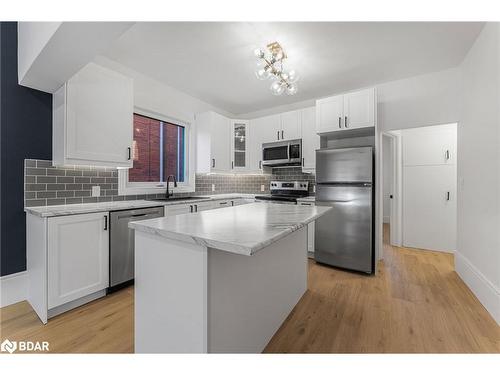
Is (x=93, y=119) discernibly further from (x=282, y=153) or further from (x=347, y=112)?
(x=347, y=112)

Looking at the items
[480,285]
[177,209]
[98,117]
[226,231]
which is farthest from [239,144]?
[480,285]

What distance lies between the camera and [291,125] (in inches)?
151

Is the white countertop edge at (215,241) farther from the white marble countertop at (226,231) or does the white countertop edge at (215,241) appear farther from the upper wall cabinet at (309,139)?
the upper wall cabinet at (309,139)

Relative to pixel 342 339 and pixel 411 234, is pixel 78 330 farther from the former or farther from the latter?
pixel 411 234

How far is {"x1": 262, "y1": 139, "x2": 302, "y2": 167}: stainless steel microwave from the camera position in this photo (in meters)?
3.74

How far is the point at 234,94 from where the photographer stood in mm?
3789

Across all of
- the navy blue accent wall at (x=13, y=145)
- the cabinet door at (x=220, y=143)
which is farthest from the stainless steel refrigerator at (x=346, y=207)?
the navy blue accent wall at (x=13, y=145)

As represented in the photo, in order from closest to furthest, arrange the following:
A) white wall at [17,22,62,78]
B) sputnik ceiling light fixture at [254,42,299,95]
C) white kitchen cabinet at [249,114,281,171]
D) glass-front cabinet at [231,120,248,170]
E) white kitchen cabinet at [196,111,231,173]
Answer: white wall at [17,22,62,78], sputnik ceiling light fixture at [254,42,299,95], white kitchen cabinet at [196,111,231,173], white kitchen cabinet at [249,114,281,171], glass-front cabinet at [231,120,248,170]

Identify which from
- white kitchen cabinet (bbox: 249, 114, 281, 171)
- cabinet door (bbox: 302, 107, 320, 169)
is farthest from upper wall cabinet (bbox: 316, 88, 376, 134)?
white kitchen cabinet (bbox: 249, 114, 281, 171)

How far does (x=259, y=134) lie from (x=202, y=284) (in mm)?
3434

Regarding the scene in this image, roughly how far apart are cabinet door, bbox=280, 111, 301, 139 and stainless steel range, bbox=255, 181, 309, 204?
786mm

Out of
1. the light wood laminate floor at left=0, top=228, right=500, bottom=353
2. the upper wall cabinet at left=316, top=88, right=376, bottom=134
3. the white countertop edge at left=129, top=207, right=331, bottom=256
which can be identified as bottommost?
the light wood laminate floor at left=0, top=228, right=500, bottom=353

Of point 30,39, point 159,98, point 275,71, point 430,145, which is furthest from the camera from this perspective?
point 430,145

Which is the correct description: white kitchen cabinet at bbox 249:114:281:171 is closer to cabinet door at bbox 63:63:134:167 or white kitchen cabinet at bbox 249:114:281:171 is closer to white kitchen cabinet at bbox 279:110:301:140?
white kitchen cabinet at bbox 279:110:301:140
